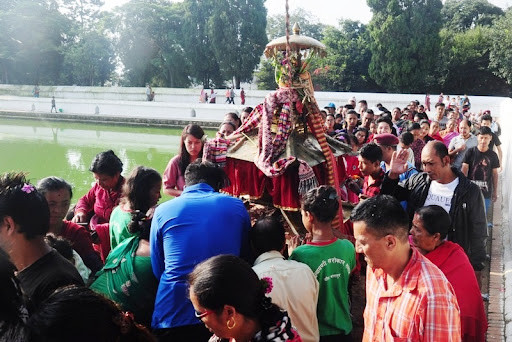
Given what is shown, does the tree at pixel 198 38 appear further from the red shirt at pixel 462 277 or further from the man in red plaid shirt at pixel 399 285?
the man in red plaid shirt at pixel 399 285

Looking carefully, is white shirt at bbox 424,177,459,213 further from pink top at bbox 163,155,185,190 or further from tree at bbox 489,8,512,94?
tree at bbox 489,8,512,94

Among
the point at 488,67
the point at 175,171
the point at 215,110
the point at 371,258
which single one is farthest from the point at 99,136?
the point at 488,67

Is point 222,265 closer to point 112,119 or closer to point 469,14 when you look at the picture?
point 112,119

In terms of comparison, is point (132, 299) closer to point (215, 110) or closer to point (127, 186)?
point (127, 186)

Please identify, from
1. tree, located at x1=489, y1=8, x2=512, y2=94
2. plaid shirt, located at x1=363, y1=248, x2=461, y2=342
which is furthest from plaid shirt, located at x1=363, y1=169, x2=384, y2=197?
tree, located at x1=489, y1=8, x2=512, y2=94

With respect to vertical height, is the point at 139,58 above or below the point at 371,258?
above

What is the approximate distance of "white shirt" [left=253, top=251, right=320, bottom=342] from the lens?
7.04ft

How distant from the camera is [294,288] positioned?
217cm

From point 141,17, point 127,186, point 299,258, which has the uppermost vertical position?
point 141,17

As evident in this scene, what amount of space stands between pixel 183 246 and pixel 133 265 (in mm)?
369

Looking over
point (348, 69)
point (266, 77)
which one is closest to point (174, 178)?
point (348, 69)

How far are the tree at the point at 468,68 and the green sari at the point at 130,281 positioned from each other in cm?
2816

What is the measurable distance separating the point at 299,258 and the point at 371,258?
0.72 metres

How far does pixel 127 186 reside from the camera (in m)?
2.55
